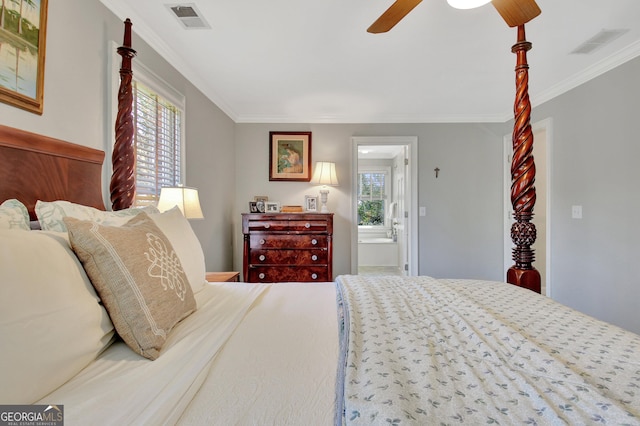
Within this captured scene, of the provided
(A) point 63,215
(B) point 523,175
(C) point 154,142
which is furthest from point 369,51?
(A) point 63,215

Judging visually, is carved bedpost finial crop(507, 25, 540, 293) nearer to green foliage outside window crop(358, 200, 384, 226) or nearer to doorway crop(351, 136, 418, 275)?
doorway crop(351, 136, 418, 275)

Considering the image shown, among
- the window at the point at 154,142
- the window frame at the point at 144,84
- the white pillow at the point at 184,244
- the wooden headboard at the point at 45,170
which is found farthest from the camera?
the window at the point at 154,142

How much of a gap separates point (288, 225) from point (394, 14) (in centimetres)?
227

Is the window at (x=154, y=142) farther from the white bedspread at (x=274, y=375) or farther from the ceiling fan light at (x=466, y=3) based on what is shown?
the ceiling fan light at (x=466, y=3)

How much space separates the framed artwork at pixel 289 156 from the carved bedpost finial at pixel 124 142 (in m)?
2.45

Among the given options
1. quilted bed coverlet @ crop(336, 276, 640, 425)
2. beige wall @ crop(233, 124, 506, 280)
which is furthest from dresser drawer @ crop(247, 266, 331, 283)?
Result: quilted bed coverlet @ crop(336, 276, 640, 425)

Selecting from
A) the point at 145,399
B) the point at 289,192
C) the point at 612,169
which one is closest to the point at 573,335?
the point at 145,399

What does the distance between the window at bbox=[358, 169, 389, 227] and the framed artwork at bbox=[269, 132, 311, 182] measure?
301 cm

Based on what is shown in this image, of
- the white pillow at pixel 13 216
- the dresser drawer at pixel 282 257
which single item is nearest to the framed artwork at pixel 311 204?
the dresser drawer at pixel 282 257

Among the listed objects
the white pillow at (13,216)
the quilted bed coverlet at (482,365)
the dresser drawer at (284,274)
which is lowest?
the dresser drawer at (284,274)

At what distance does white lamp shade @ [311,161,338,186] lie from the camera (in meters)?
3.93

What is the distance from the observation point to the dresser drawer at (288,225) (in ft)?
10.9

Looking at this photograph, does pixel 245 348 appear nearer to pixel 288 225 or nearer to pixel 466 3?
pixel 466 3

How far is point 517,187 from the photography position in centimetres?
166
